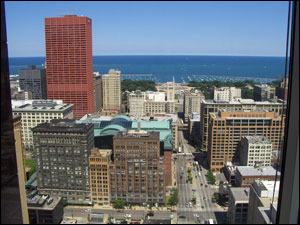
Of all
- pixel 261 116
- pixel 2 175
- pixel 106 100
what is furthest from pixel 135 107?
pixel 2 175

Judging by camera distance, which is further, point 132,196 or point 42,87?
point 42,87

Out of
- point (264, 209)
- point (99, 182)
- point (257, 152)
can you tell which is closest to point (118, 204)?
point (99, 182)

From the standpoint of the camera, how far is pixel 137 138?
5422 mm

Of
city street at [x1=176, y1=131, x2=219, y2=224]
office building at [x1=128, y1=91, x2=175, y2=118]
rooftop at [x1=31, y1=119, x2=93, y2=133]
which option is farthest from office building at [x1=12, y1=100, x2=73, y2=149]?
city street at [x1=176, y1=131, x2=219, y2=224]

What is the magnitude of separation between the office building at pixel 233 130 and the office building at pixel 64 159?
3207 mm

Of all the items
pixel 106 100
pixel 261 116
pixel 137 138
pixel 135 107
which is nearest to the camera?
Answer: pixel 137 138

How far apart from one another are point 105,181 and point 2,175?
196 inches

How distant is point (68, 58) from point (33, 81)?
3.34 metres

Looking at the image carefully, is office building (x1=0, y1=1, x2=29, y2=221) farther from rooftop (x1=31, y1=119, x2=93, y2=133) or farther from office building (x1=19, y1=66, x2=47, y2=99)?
office building (x1=19, y1=66, x2=47, y2=99)

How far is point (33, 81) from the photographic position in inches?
516

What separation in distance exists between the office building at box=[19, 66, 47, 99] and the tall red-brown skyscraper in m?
2.53

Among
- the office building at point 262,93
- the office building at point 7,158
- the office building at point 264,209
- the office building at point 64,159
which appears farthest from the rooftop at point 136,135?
the office building at point 262,93

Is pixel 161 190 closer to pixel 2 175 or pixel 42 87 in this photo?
pixel 2 175

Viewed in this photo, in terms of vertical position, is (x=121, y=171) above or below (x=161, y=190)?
above
